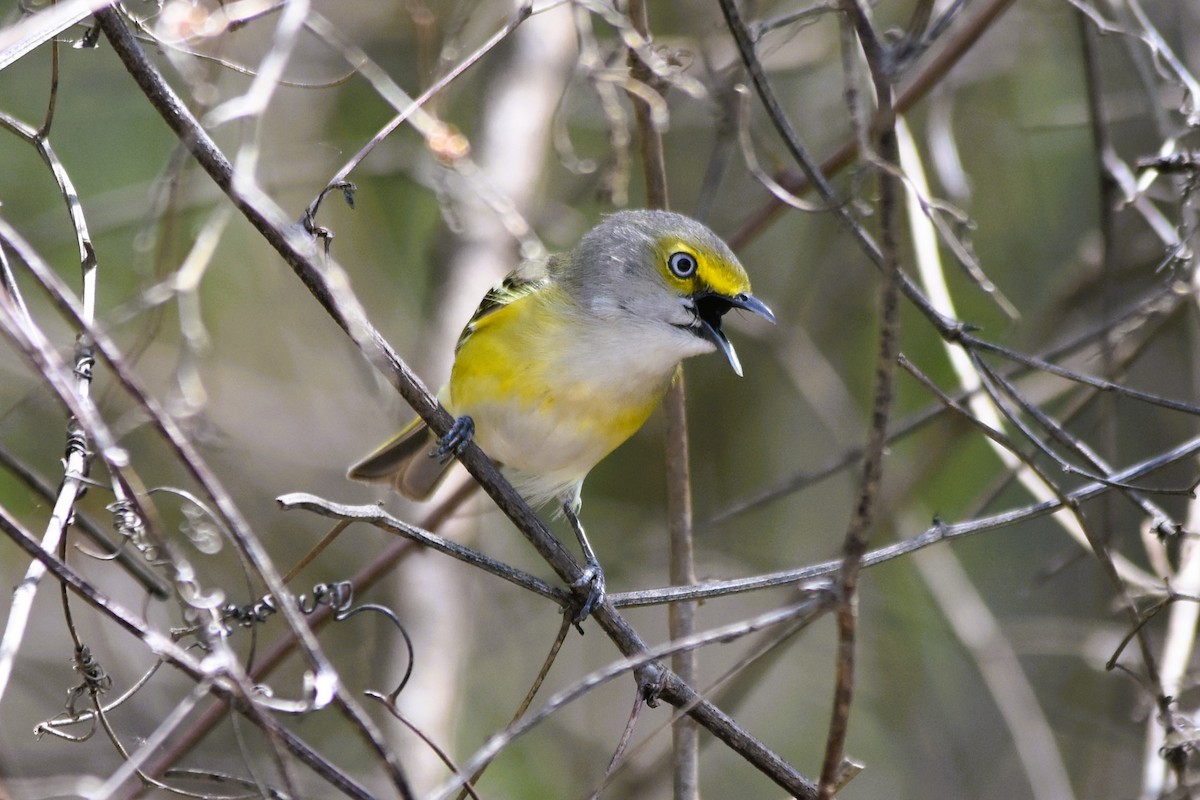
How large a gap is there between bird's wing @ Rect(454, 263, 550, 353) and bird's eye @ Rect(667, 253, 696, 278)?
0.46 m

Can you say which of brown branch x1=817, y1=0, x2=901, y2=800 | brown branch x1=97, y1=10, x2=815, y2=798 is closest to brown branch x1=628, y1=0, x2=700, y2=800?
brown branch x1=97, y1=10, x2=815, y2=798

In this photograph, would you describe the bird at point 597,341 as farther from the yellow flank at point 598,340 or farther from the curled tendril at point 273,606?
the curled tendril at point 273,606

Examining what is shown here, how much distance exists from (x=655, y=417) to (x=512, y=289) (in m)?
2.57

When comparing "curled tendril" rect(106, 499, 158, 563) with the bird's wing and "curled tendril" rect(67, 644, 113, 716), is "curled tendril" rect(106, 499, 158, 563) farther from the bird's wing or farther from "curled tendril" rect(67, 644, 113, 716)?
the bird's wing

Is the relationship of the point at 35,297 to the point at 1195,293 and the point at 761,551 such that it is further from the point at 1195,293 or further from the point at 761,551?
the point at 1195,293

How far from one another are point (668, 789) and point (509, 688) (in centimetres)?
113

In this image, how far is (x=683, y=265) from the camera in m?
3.30

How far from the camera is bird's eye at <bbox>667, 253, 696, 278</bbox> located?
329cm

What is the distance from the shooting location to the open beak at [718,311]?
314 centimetres

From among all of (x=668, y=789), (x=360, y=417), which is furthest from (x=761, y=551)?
(x=360, y=417)

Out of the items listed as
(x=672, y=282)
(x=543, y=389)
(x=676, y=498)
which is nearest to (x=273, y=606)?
(x=676, y=498)

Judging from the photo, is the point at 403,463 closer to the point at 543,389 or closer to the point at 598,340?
the point at 543,389

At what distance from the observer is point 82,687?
6.35ft

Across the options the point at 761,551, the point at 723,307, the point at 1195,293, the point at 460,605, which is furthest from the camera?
the point at 761,551
